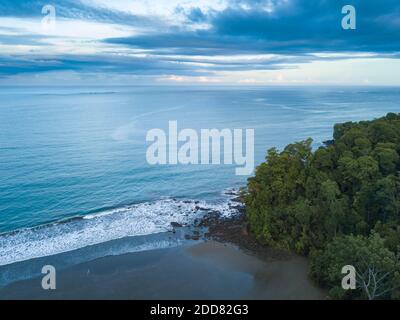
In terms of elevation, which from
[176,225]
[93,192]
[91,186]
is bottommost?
[176,225]

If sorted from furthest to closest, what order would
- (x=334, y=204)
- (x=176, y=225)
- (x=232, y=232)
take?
(x=176, y=225), (x=232, y=232), (x=334, y=204)

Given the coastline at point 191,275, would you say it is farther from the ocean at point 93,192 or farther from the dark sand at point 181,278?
the ocean at point 93,192

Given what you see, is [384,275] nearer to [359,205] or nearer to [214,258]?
[359,205]

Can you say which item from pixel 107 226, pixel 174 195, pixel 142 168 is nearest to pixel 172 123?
pixel 142 168

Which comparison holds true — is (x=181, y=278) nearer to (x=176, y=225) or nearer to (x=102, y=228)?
(x=176, y=225)

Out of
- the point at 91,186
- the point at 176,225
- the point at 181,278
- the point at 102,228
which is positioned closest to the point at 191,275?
the point at 181,278

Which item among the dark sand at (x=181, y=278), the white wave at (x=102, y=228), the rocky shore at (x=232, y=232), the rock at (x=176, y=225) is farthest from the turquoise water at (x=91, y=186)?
the dark sand at (x=181, y=278)
